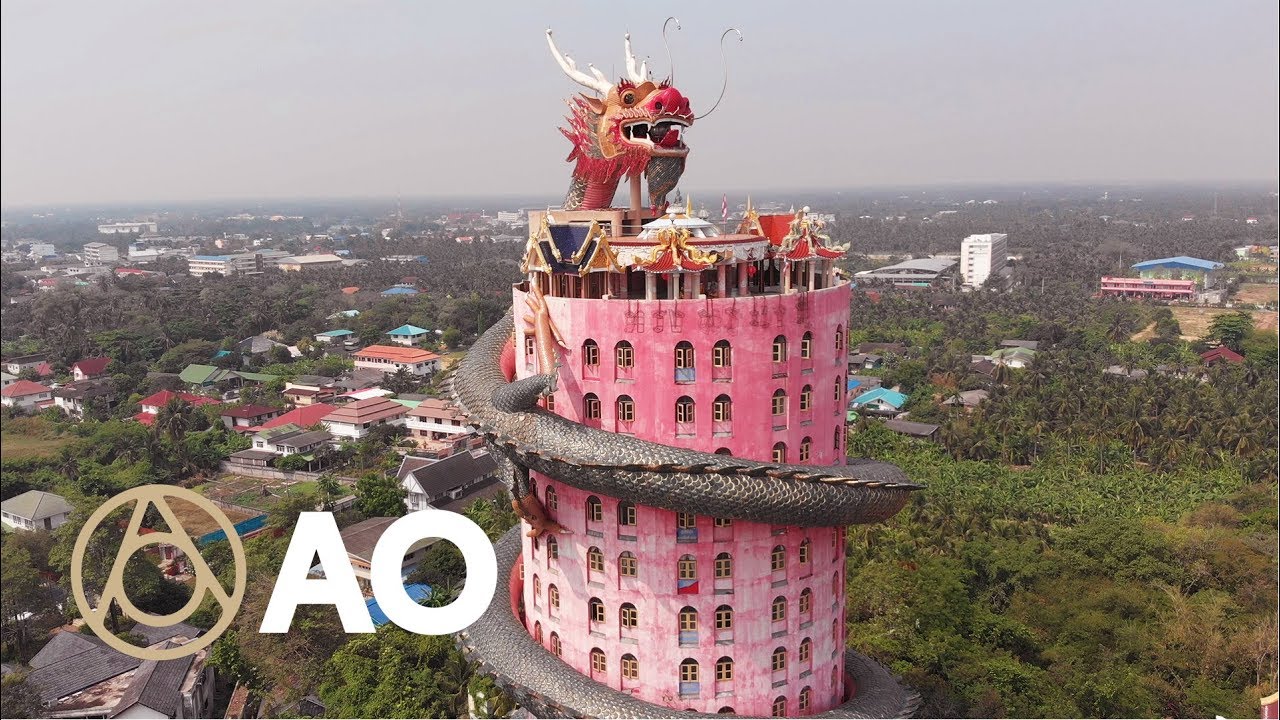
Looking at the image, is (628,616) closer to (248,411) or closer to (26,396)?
(248,411)

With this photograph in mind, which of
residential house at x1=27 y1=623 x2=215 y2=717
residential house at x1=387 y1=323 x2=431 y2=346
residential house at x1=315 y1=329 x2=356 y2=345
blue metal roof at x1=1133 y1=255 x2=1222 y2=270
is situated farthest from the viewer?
blue metal roof at x1=1133 y1=255 x2=1222 y2=270

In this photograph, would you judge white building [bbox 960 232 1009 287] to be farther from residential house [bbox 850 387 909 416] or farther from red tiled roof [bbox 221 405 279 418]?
red tiled roof [bbox 221 405 279 418]

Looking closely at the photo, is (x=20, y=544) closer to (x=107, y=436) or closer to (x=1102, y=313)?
(x=107, y=436)

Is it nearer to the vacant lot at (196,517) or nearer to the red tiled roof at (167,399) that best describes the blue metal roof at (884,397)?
the vacant lot at (196,517)

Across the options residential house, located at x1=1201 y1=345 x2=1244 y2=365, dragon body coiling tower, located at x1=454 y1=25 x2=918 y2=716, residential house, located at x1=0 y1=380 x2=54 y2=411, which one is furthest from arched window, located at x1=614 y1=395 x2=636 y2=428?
residential house, located at x1=1201 y1=345 x2=1244 y2=365

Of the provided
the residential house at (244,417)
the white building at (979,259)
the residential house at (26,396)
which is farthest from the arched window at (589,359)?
the white building at (979,259)

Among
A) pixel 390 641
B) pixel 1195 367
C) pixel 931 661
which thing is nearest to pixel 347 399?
pixel 390 641
